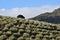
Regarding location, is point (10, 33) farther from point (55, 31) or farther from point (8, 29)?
point (55, 31)

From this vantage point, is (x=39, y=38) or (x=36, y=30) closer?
(x=39, y=38)

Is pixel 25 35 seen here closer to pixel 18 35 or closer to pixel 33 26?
pixel 18 35

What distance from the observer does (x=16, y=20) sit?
4641 cm

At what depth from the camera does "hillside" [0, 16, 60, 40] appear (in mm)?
40134

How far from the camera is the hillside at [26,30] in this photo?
40134 millimetres

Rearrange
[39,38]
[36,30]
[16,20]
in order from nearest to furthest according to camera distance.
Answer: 1. [39,38]
2. [36,30]
3. [16,20]

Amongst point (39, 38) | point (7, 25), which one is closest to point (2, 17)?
point (7, 25)

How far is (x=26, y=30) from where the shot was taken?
139ft

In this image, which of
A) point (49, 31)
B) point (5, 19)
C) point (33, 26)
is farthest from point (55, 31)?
point (5, 19)

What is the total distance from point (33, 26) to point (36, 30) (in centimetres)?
135

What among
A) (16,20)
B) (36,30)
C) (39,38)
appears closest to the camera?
(39,38)

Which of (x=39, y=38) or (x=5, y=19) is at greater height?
(x=5, y=19)

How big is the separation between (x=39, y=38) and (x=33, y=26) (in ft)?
14.4

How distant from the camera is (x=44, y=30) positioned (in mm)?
43094
